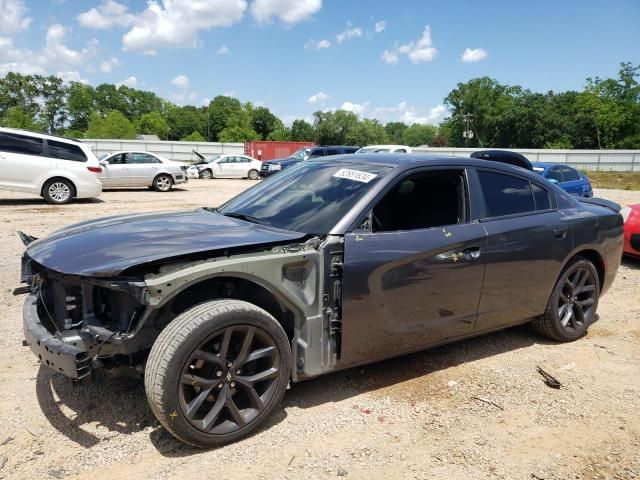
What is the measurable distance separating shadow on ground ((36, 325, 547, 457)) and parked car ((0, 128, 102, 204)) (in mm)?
10227

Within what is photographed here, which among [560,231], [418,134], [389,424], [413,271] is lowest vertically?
[389,424]

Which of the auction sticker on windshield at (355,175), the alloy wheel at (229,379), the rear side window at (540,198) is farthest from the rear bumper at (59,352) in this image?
the rear side window at (540,198)

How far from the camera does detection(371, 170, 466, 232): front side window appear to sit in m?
3.59

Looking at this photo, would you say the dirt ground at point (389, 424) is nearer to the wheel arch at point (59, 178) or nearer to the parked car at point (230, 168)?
the wheel arch at point (59, 178)

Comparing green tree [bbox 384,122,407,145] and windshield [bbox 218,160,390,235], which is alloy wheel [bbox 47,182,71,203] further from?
green tree [bbox 384,122,407,145]

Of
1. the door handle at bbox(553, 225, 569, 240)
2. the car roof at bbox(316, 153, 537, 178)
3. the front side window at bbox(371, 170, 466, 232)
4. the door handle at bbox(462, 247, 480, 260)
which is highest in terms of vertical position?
the car roof at bbox(316, 153, 537, 178)

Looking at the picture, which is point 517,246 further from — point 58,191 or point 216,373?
point 58,191

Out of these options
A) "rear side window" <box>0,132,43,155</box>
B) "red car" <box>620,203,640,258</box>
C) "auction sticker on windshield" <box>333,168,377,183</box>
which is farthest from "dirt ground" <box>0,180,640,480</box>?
"rear side window" <box>0,132,43,155</box>

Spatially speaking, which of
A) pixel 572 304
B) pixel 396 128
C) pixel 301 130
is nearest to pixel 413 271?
pixel 572 304

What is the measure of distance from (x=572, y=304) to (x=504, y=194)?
4.36 ft

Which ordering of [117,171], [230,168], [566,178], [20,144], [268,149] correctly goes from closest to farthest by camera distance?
[20,144] → [566,178] → [117,171] → [230,168] → [268,149]

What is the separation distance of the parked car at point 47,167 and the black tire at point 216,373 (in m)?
11.5

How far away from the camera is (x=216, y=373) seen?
8.79ft

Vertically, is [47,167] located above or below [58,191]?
above
